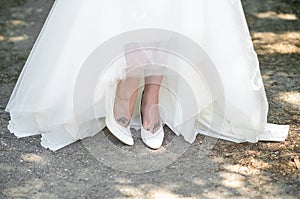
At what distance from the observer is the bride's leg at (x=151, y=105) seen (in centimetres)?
360

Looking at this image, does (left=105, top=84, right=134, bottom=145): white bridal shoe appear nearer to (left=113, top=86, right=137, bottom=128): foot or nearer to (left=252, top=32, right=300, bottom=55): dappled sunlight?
(left=113, top=86, right=137, bottom=128): foot

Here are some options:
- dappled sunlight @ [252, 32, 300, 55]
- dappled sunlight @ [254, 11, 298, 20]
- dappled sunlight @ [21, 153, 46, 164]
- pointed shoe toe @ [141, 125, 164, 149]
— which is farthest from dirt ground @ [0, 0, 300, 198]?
dappled sunlight @ [254, 11, 298, 20]

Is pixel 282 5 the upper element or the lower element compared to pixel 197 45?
lower

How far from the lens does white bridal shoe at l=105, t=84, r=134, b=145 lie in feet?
11.6

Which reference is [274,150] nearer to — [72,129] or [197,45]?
[197,45]

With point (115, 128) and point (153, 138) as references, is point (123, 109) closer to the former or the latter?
point (115, 128)

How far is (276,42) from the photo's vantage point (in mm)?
5168

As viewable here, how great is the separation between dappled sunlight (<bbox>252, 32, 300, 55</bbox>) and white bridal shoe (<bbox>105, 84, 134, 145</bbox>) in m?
1.77

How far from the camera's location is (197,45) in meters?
3.48

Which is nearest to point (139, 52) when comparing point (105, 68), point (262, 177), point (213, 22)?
point (105, 68)

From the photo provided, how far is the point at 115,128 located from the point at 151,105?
0.25m

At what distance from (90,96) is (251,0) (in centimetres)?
300

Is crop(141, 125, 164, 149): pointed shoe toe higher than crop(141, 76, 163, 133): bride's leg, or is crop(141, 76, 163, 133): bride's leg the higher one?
crop(141, 76, 163, 133): bride's leg

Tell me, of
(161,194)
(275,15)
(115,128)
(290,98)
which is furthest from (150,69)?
(275,15)
